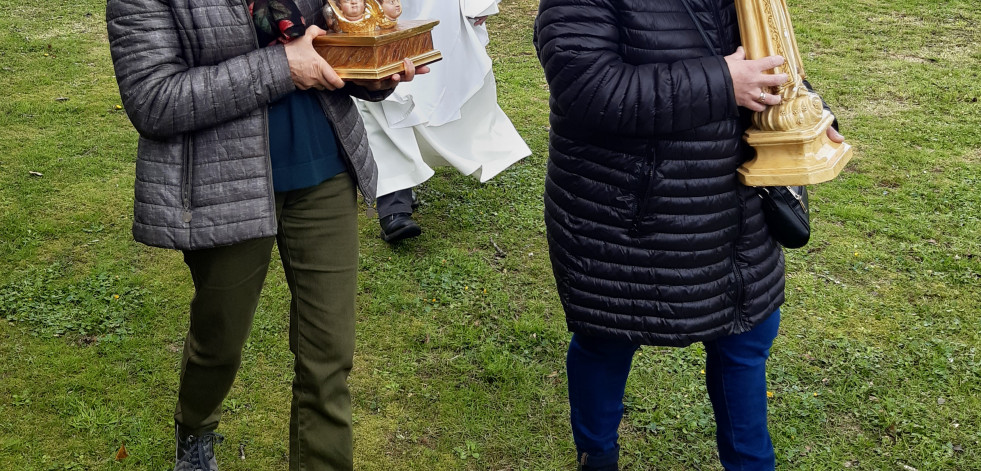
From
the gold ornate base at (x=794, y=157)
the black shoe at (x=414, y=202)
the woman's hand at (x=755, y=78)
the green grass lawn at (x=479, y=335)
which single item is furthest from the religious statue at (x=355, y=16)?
the black shoe at (x=414, y=202)

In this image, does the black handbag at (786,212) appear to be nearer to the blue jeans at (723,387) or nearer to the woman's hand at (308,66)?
the blue jeans at (723,387)

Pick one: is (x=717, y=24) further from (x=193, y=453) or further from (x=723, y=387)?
(x=193, y=453)

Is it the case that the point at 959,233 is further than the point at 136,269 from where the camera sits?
Yes

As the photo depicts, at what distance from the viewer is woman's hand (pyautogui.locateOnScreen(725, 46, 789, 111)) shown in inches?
89.7

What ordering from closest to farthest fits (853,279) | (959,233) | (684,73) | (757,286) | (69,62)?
(684,73) → (757,286) → (853,279) → (959,233) → (69,62)

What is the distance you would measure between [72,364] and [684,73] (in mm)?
2802

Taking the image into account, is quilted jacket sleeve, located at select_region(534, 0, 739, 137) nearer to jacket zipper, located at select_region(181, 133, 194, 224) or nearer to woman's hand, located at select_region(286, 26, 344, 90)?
woman's hand, located at select_region(286, 26, 344, 90)

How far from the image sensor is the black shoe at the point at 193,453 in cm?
310

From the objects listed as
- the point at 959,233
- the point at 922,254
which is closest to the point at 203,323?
the point at 922,254

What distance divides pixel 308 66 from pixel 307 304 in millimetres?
707

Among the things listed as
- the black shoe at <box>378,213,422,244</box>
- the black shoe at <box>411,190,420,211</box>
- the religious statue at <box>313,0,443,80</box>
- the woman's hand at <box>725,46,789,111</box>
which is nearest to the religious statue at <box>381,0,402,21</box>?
the religious statue at <box>313,0,443,80</box>

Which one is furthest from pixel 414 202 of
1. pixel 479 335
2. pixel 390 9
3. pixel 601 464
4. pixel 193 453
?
pixel 390 9

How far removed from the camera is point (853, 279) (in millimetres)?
4539

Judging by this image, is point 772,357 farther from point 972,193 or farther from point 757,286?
point 972,193
